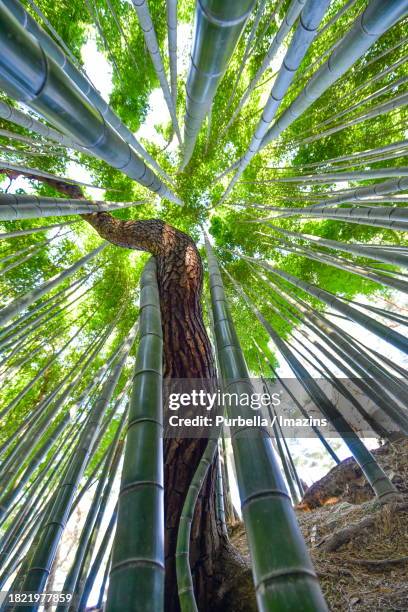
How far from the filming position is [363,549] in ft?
6.02

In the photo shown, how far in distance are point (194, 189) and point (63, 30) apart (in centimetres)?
283

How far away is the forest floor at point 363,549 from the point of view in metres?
1.39

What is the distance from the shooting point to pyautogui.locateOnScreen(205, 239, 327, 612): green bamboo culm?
67cm

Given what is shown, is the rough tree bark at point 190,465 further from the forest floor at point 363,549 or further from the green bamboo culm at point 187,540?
the forest floor at point 363,549

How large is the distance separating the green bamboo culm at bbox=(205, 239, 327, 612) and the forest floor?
3.18ft

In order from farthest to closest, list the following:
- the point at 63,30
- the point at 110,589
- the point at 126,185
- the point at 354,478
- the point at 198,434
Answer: the point at 126,185 < the point at 63,30 < the point at 354,478 < the point at 198,434 < the point at 110,589

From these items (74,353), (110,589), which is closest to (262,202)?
(74,353)

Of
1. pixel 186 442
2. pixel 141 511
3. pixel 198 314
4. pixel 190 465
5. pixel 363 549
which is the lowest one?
pixel 141 511

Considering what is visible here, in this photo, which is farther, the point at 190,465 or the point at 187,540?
the point at 190,465

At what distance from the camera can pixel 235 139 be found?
548cm

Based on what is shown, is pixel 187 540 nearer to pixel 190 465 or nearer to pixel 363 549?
pixel 190 465

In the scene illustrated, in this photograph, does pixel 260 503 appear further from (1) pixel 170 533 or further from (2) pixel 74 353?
(2) pixel 74 353

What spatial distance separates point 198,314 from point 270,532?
5.48ft

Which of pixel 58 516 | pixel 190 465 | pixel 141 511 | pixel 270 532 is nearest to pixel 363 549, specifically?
pixel 190 465
